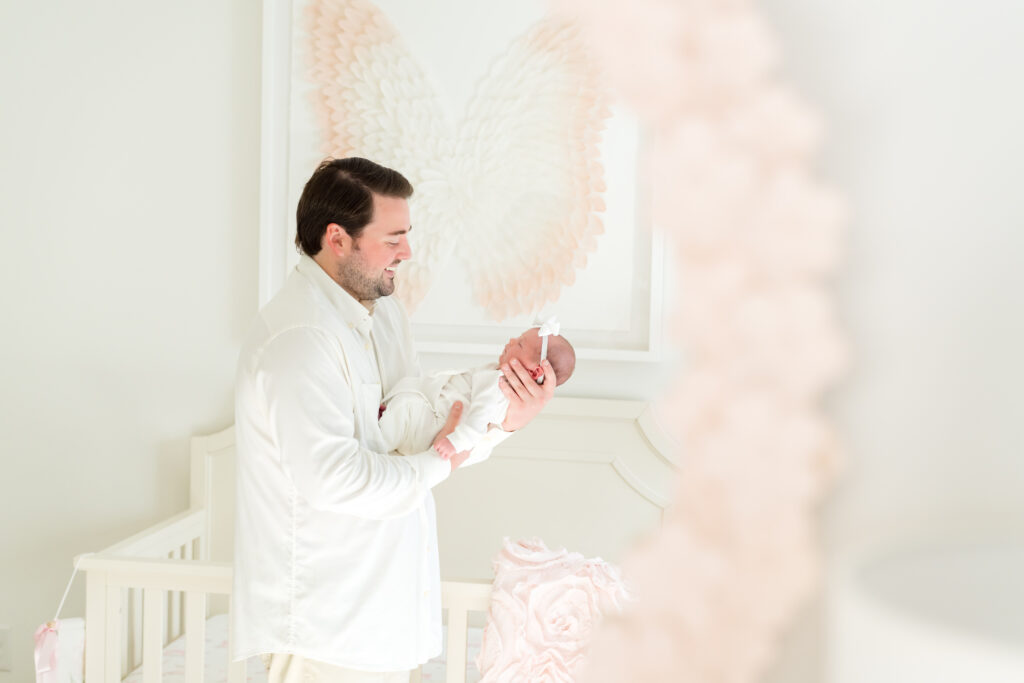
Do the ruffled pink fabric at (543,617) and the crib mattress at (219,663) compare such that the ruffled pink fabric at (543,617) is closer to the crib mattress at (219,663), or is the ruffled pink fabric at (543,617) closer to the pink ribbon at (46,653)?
the crib mattress at (219,663)

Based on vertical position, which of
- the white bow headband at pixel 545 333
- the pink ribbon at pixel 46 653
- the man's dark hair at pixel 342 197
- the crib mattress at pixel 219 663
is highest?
the man's dark hair at pixel 342 197

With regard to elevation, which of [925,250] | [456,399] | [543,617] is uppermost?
[925,250]

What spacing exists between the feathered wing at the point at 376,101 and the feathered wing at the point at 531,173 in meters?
0.08

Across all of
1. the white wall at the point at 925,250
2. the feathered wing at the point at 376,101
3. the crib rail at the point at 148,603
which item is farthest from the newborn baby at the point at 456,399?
the white wall at the point at 925,250

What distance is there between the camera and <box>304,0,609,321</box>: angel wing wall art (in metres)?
2.00

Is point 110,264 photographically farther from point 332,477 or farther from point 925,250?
point 925,250

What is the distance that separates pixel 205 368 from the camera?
2111 mm

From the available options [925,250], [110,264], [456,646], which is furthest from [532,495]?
[925,250]

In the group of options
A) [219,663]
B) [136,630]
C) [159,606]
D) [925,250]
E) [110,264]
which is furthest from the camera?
[110,264]

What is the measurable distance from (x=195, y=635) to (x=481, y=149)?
1.16m

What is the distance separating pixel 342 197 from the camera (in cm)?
125

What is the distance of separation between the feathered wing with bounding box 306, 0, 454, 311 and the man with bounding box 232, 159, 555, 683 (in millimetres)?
761

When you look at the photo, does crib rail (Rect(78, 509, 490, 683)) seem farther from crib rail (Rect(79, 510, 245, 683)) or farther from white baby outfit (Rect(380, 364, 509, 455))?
white baby outfit (Rect(380, 364, 509, 455))

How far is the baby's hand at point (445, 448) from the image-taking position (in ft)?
3.89
